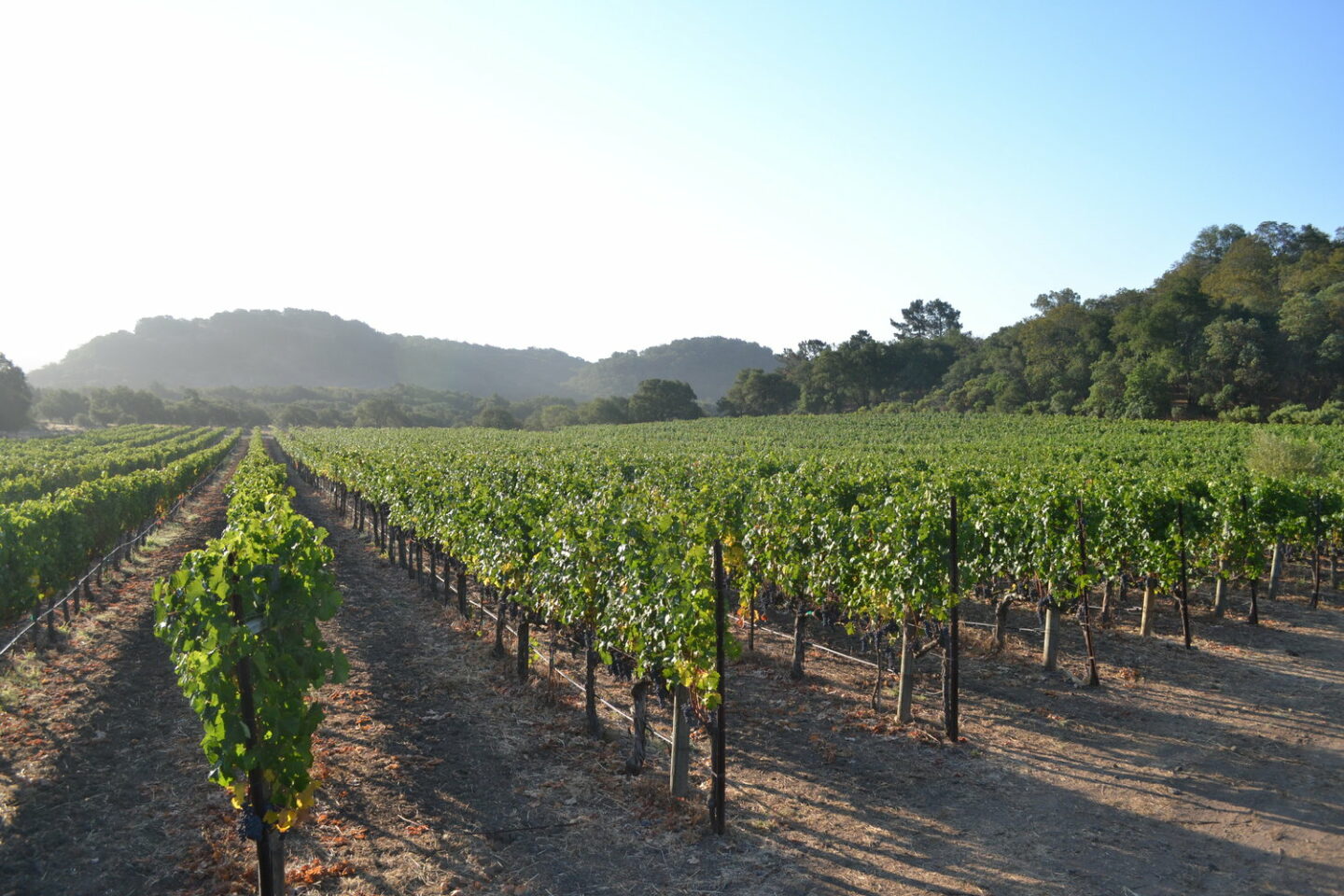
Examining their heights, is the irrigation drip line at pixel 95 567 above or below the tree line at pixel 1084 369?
below

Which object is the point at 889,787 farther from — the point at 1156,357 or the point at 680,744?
the point at 1156,357

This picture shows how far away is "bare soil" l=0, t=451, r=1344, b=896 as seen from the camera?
5.77 m

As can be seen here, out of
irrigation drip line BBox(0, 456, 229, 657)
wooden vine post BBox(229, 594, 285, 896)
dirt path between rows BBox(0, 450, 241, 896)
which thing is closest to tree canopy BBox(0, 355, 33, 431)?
irrigation drip line BBox(0, 456, 229, 657)

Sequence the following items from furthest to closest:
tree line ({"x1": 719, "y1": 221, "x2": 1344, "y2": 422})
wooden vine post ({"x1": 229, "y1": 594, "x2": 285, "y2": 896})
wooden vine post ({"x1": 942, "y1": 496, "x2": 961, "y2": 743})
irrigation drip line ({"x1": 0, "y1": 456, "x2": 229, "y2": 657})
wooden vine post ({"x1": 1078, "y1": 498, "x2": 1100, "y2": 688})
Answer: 1. tree line ({"x1": 719, "y1": 221, "x2": 1344, "y2": 422})
2. irrigation drip line ({"x1": 0, "y1": 456, "x2": 229, "y2": 657})
3. wooden vine post ({"x1": 1078, "y1": 498, "x2": 1100, "y2": 688})
4. wooden vine post ({"x1": 942, "y1": 496, "x2": 961, "y2": 743})
5. wooden vine post ({"x1": 229, "y1": 594, "x2": 285, "y2": 896})

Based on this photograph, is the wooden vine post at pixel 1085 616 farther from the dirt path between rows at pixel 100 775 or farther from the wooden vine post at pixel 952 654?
the dirt path between rows at pixel 100 775

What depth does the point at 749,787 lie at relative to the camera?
284 inches

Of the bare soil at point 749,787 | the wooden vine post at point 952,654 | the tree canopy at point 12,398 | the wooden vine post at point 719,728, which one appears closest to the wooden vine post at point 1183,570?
the bare soil at point 749,787

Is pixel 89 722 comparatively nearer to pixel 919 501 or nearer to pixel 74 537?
pixel 74 537

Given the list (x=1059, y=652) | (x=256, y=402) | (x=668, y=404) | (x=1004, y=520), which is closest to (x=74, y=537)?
(x=1004, y=520)

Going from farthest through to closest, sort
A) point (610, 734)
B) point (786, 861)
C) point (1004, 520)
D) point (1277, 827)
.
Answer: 1. point (1004, 520)
2. point (610, 734)
3. point (1277, 827)
4. point (786, 861)

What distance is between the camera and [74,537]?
1283 centimetres

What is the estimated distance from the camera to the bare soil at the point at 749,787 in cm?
577

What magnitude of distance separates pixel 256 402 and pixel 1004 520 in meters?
177

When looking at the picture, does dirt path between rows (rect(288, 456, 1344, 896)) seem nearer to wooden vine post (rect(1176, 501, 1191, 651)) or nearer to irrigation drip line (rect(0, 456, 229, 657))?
wooden vine post (rect(1176, 501, 1191, 651))
